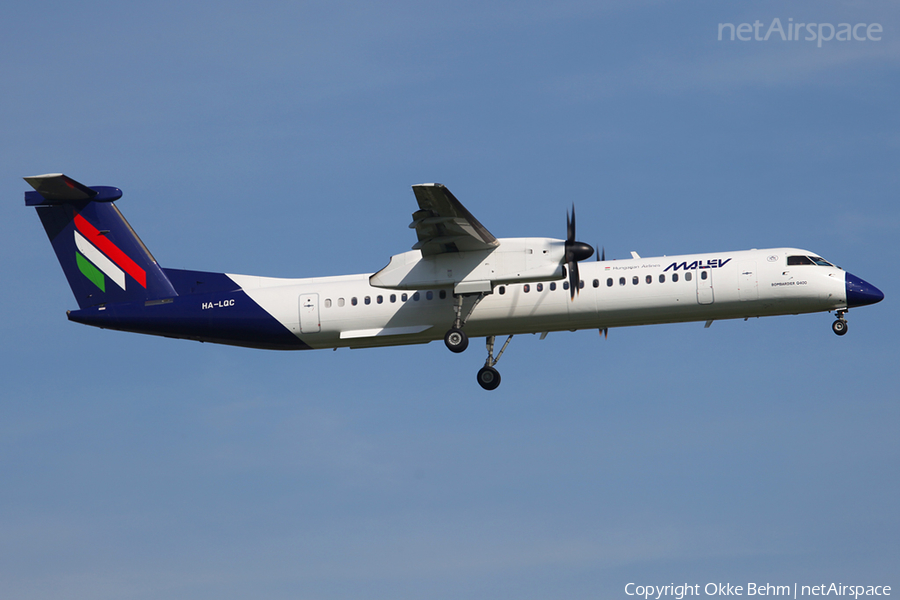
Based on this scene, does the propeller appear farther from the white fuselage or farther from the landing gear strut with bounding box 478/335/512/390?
the landing gear strut with bounding box 478/335/512/390

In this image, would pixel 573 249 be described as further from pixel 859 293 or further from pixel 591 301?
pixel 859 293

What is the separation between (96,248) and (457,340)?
11.5m

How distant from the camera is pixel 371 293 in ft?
95.1

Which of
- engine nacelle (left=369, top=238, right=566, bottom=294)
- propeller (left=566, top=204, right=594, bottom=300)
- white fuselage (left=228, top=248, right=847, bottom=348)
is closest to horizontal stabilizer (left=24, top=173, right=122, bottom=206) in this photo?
white fuselage (left=228, top=248, right=847, bottom=348)

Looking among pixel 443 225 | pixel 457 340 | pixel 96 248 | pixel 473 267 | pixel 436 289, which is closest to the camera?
pixel 443 225

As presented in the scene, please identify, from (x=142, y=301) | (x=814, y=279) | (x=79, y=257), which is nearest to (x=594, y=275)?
(x=814, y=279)

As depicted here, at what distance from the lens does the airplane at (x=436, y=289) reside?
2731 centimetres

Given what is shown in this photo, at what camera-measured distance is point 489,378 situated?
30109 millimetres

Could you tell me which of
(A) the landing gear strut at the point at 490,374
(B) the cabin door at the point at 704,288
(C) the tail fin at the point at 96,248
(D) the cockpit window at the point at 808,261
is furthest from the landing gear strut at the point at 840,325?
(C) the tail fin at the point at 96,248

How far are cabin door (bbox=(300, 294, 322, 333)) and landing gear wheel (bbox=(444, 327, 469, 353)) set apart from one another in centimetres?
395

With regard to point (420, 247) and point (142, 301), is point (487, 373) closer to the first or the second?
point (420, 247)

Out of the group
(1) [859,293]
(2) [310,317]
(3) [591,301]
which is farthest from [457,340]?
(1) [859,293]

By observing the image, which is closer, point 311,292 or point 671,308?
point 671,308

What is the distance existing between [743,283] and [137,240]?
18.0 m
